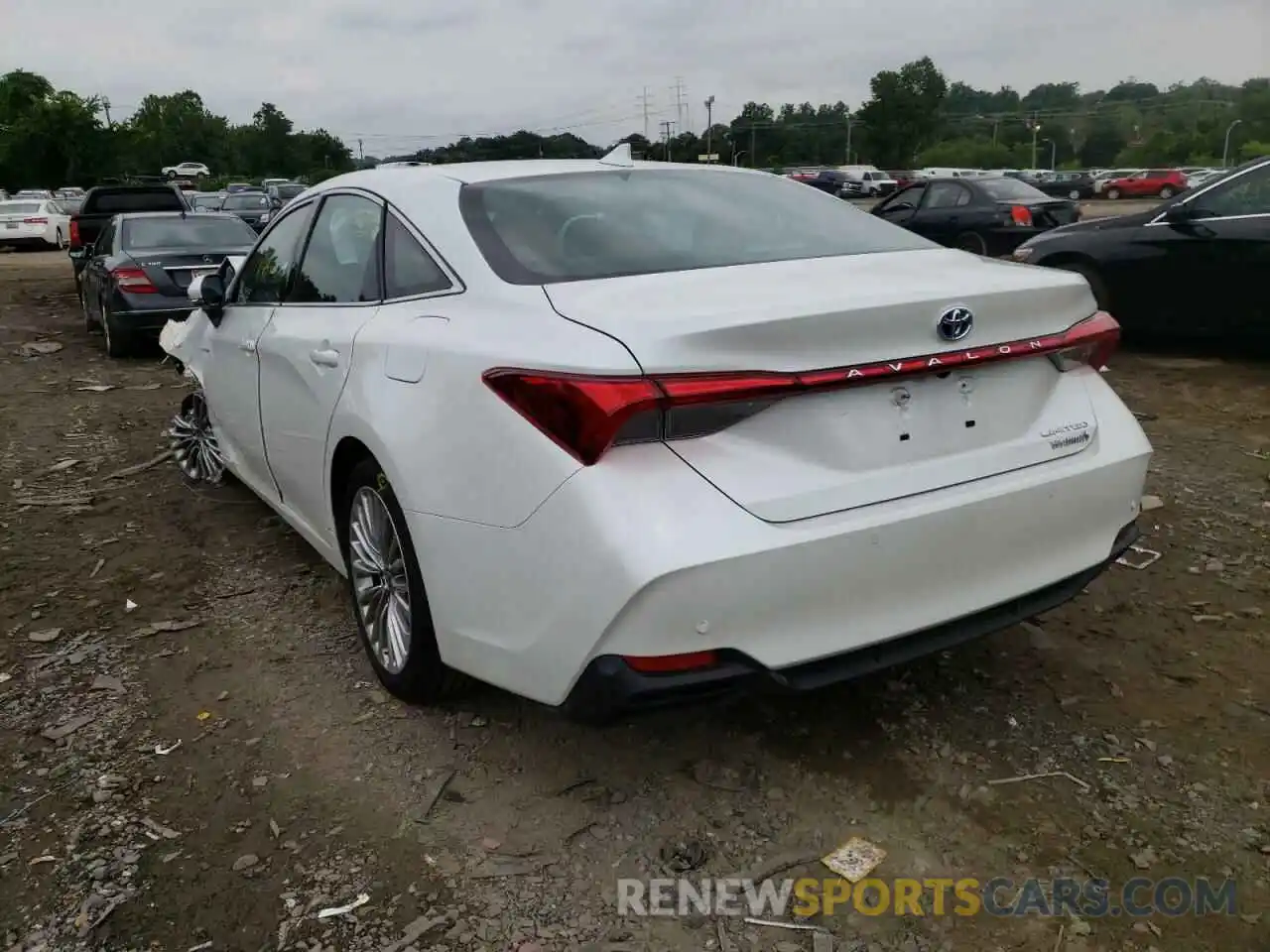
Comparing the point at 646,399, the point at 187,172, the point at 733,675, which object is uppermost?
the point at 187,172

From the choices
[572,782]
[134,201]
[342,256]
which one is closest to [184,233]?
[342,256]

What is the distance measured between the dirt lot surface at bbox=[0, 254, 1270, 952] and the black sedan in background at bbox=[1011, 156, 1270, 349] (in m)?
3.61

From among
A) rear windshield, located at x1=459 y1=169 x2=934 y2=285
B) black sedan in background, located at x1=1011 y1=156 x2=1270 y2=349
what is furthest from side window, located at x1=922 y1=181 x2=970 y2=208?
rear windshield, located at x1=459 y1=169 x2=934 y2=285

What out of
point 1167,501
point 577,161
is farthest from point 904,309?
point 1167,501

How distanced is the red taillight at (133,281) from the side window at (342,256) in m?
6.84

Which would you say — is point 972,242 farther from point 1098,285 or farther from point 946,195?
point 1098,285

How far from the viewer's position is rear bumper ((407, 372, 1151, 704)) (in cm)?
222

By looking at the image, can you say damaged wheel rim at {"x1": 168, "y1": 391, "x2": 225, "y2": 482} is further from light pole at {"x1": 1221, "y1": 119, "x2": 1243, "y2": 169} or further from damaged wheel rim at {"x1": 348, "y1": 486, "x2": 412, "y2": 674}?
light pole at {"x1": 1221, "y1": 119, "x2": 1243, "y2": 169}

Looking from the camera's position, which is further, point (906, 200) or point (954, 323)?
point (906, 200)

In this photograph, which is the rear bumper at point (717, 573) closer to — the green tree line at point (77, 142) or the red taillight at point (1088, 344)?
the red taillight at point (1088, 344)

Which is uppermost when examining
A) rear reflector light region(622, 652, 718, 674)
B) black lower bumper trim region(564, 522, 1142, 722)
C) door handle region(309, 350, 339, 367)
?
door handle region(309, 350, 339, 367)

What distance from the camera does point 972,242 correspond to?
528 inches

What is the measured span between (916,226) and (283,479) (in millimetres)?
11558

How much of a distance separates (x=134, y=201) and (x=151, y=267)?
905 centimetres
